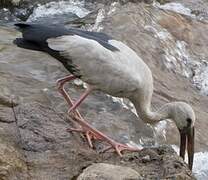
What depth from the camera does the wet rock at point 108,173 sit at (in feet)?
16.0

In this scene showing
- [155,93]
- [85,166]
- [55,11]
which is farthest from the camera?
[55,11]

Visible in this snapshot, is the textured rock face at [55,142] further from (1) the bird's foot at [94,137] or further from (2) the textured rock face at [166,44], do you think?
(2) the textured rock face at [166,44]

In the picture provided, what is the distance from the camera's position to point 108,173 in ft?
16.1

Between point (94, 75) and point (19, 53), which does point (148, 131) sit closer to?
point (94, 75)

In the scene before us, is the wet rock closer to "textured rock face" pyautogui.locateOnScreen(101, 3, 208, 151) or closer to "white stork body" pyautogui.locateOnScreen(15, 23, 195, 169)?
Answer: "white stork body" pyautogui.locateOnScreen(15, 23, 195, 169)

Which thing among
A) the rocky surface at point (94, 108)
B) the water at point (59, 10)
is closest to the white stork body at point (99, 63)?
the rocky surface at point (94, 108)

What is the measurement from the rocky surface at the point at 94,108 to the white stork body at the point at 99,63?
0.39 metres

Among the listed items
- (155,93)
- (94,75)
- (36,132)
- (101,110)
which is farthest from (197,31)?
(36,132)

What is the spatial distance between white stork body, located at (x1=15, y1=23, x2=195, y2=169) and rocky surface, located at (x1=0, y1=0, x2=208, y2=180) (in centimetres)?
39

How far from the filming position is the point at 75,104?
20.1ft

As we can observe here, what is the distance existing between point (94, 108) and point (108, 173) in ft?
8.76

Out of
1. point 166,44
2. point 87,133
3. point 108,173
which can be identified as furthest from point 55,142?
point 166,44

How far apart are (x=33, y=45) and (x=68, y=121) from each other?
749 mm

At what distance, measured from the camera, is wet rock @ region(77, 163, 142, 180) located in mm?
4879
